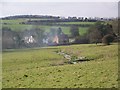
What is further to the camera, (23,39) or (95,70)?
(23,39)

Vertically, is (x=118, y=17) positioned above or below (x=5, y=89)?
above

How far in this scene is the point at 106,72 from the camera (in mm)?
14508

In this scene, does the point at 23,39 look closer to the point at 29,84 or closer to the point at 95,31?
the point at 95,31

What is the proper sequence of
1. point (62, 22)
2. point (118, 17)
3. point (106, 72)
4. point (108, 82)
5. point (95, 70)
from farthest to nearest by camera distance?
point (62, 22) < point (118, 17) < point (95, 70) < point (106, 72) < point (108, 82)

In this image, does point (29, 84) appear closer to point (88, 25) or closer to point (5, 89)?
point (5, 89)

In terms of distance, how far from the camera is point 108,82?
12.1m

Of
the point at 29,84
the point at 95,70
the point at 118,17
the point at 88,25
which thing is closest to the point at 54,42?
the point at 88,25

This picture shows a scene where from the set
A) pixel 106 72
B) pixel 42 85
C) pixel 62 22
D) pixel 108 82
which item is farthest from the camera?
pixel 62 22

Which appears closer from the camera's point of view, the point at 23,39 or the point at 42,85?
the point at 42,85

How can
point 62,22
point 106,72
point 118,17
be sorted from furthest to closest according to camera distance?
point 62,22 → point 118,17 → point 106,72

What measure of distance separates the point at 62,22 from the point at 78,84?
2455cm

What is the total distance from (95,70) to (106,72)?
3.59 ft

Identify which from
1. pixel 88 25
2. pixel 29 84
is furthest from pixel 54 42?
pixel 29 84

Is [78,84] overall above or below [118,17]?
below
